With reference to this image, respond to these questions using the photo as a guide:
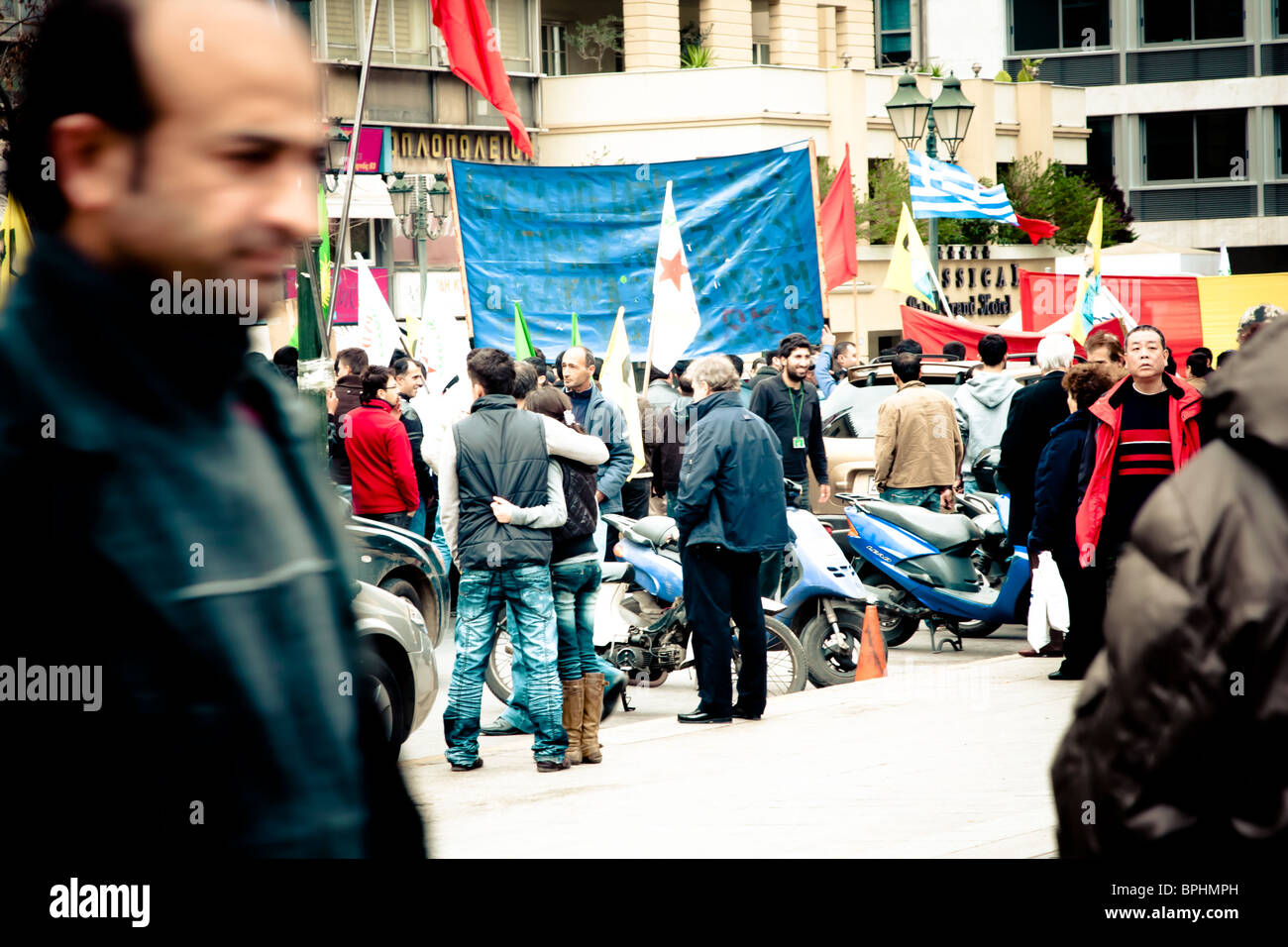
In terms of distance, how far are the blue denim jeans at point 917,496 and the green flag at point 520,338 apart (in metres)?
3.46

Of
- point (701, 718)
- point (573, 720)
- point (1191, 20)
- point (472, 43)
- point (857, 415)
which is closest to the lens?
point (573, 720)

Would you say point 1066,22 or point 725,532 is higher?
point 1066,22

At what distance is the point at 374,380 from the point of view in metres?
11.9

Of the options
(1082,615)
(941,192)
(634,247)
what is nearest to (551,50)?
(941,192)

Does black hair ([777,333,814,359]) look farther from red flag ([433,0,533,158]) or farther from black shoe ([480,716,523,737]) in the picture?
black shoe ([480,716,523,737])

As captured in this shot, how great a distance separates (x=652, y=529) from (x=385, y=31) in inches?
1211

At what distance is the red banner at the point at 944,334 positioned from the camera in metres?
20.9

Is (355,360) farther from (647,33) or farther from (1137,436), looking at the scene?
(647,33)

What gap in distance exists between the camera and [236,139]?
1340 mm
